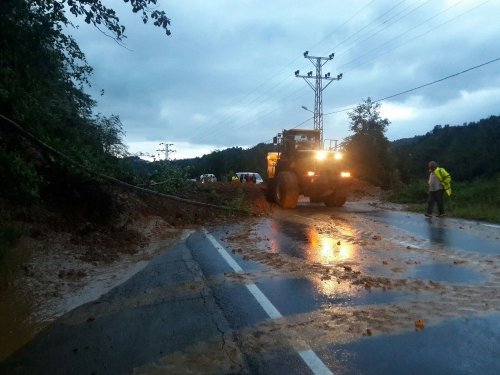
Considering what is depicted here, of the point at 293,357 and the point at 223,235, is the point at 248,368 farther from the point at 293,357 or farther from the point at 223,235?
the point at 223,235

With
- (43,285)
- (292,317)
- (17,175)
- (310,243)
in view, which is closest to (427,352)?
(292,317)

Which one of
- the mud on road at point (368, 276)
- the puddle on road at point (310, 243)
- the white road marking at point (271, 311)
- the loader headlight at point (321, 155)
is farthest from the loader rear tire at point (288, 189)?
the white road marking at point (271, 311)

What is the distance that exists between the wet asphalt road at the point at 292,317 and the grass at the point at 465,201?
671cm

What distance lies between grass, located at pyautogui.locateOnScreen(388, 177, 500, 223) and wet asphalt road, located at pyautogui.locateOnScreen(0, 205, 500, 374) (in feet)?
22.0

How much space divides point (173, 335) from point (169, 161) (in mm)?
12999

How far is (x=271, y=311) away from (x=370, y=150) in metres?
38.7

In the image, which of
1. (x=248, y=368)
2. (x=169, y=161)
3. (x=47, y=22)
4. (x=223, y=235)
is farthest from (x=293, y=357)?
(x=169, y=161)

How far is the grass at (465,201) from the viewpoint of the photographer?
16.7m

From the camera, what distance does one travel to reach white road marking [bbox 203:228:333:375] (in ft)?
13.9

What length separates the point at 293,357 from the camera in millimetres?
4492

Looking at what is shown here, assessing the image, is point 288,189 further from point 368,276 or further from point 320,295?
point 320,295

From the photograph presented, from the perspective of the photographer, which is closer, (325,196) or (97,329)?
(97,329)

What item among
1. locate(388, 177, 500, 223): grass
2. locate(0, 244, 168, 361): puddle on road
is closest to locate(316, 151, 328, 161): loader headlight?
locate(388, 177, 500, 223): grass

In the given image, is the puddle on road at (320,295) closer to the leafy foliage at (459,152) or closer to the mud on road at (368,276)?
the mud on road at (368,276)
